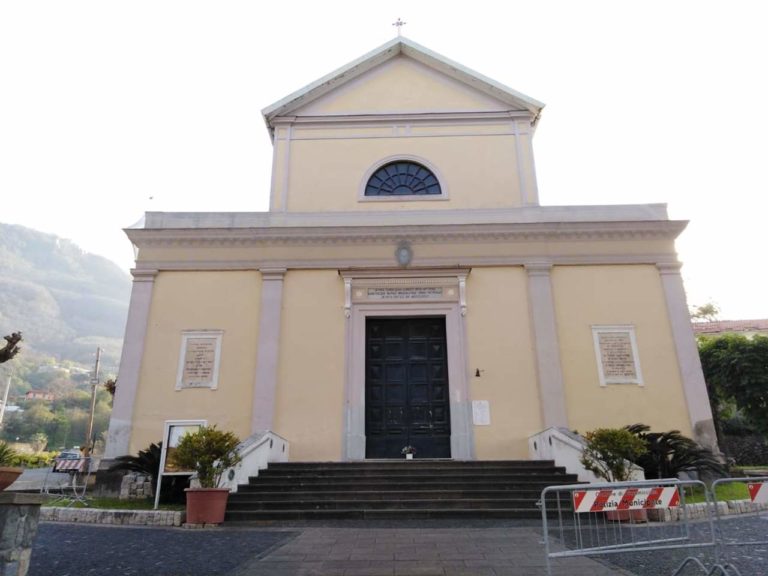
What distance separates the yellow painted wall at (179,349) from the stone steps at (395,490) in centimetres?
235

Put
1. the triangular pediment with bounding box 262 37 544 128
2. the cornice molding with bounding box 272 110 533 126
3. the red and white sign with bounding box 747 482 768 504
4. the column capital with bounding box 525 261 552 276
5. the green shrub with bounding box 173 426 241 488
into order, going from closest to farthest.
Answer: the red and white sign with bounding box 747 482 768 504 → the green shrub with bounding box 173 426 241 488 → the column capital with bounding box 525 261 552 276 → the cornice molding with bounding box 272 110 533 126 → the triangular pediment with bounding box 262 37 544 128

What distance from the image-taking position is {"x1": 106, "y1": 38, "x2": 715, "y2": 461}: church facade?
11.8m

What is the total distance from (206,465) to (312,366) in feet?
14.2

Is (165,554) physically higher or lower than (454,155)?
lower

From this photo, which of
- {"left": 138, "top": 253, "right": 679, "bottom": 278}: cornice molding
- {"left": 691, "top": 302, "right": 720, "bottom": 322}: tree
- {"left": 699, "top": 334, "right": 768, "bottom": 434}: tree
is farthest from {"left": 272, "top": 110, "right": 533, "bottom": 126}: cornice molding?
{"left": 691, "top": 302, "right": 720, "bottom": 322}: tree

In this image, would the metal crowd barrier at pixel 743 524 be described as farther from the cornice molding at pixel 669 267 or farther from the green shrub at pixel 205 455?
the green shrub at pixel 205 455

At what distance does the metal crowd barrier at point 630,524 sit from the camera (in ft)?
15.0

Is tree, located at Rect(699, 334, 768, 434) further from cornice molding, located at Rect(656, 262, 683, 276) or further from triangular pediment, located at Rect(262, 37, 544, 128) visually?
triangular pediment, located at Rect(262, 37, 544, 128)

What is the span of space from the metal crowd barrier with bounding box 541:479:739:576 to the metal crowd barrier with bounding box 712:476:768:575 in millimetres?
180

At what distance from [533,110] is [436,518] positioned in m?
11.1

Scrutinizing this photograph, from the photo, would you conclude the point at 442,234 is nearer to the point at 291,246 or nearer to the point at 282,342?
the point at 291,246

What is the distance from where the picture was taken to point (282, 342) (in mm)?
12438

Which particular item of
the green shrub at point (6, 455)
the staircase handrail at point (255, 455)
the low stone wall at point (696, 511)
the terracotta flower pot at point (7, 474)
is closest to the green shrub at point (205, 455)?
the staircase handrail at point (255, 455)

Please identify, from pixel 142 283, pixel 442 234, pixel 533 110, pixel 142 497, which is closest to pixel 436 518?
pixel 142 497
